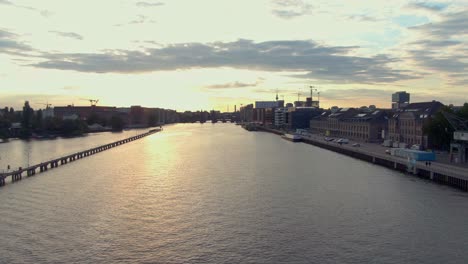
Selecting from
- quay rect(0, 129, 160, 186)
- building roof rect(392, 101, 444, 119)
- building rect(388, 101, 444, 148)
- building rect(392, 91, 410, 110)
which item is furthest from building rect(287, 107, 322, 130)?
quay rect(0, 129, 160, 186)

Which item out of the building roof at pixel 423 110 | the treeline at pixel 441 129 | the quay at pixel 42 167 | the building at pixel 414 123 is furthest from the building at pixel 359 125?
the quay at pixel 42 167

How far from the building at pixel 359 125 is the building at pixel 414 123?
10418 millimetres

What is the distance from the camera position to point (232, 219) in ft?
109

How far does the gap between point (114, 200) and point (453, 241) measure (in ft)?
91.6

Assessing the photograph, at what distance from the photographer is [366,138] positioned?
4274 inches

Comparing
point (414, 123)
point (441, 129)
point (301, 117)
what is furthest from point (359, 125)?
point (301, 117)

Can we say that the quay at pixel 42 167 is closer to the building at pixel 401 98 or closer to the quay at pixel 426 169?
the quay at pixel 426 169

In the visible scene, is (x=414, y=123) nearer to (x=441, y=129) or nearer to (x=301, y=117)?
(x=441, y=129)

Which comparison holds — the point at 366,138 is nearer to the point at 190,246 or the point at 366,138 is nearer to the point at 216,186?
the point at 216,186

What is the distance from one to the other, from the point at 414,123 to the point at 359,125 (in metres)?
30.8

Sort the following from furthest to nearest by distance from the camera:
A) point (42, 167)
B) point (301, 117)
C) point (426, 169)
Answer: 1. point (301, 117)
2. point (42, 167)
3. point (426, 169)

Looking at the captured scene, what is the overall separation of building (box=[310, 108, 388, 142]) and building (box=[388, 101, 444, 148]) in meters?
10.4

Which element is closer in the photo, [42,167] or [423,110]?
[42,167]

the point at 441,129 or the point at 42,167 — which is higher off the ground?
the point at 441,129
